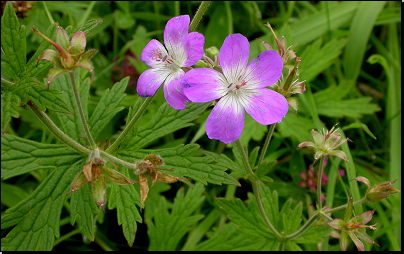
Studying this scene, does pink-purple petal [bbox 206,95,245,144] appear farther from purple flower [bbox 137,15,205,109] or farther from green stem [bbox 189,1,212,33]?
green stem [bbox 189,1,212,33]

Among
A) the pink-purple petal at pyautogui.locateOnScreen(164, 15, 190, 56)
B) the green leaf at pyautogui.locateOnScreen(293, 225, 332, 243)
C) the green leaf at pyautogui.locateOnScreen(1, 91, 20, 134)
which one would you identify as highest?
the pink-purple petal at pyautogui.locateOnScreen(164, 15, 190, 56)

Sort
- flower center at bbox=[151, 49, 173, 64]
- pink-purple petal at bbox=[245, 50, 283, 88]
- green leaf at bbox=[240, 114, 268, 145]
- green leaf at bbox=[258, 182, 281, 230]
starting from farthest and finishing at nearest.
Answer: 1. green leaf at bbox=[240, 114, 268, 145]
2. green leaf at bbox=[258, 182, 281, 230]
3. flower center at bbox=[151, 49, 173, 64]
4. pink-purple petal at bbox=[245, 50, 283, 88]

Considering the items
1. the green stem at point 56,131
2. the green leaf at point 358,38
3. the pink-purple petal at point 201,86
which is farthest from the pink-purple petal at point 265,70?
the green leaf at point 358,38

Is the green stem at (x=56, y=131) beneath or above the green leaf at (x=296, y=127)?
above

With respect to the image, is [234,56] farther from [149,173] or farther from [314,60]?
[314,60]

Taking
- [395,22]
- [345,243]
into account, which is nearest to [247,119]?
[345,243]

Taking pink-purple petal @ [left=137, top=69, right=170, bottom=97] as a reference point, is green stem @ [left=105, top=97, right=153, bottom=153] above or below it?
below

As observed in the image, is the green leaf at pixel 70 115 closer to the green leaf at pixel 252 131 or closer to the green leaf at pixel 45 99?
the green leaf at pixel 45 99

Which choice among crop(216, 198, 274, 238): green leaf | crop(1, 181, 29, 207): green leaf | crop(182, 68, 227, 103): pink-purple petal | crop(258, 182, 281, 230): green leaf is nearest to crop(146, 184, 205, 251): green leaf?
crop(216, 198, 274, 238): green leaf
